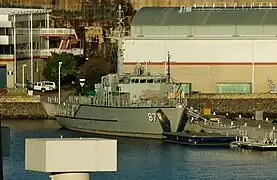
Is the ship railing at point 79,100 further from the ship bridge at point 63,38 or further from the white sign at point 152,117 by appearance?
the ship bridge at point 63,38

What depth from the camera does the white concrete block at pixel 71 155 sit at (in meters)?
2.66

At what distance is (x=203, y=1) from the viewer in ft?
105

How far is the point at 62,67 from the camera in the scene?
27234 millimetres

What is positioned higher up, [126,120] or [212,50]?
[212,50]

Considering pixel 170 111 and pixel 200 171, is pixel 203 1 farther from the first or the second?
pixel 200 171

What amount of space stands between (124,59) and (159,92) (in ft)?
14.9

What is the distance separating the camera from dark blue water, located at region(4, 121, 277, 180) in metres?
13.1

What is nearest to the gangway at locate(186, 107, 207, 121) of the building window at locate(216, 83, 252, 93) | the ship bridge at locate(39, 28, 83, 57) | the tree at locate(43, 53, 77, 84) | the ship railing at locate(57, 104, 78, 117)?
the ship railing at locate(57, 104, 78, 117)

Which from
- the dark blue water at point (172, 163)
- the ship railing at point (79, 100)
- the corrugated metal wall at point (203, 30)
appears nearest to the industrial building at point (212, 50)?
the corrugated metal wall at point (203, 30)

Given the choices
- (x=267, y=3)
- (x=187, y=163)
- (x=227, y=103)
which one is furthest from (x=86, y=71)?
(x=187, y=163)

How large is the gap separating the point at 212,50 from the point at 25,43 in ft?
17.7

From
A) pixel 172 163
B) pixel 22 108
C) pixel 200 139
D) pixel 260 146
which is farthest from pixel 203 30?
pixel 172 163

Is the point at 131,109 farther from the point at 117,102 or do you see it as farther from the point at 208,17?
the point at 208,17

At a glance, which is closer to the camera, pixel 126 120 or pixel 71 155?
pixel 71 155
